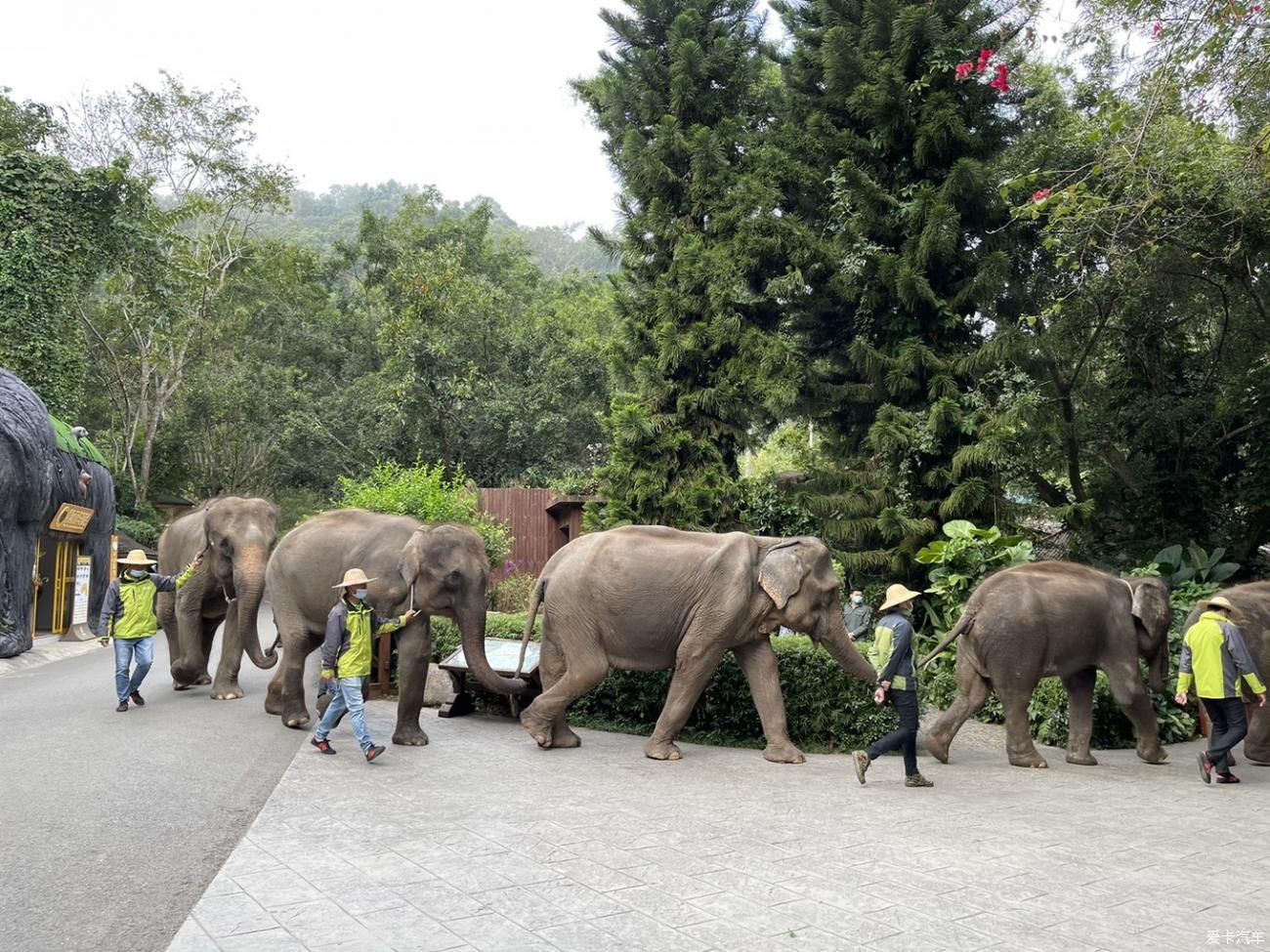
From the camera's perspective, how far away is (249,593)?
1139 centimetres

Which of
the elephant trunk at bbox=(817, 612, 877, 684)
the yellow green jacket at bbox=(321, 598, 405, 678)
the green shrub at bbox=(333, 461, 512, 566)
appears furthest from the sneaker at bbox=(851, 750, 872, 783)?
the green shrub at bbox=(333, 461, 512, 566)

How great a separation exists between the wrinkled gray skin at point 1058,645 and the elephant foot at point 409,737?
4597mm

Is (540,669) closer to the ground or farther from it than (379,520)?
closer to the ground

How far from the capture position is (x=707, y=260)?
1666 centimetres

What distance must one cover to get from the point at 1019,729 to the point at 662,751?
3.16 meters

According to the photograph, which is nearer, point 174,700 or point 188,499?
point 174,700

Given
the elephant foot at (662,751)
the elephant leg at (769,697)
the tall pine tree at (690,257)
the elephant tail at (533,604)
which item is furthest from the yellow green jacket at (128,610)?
the tall pine tree at (690,257)

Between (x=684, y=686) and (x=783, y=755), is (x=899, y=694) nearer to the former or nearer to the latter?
(x=783, y=755)

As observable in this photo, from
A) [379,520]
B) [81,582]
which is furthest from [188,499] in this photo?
[379,520]

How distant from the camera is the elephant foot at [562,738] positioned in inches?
362

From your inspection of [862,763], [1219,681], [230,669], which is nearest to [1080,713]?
[1219,681]

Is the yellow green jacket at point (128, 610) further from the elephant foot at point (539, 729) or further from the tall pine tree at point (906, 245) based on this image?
the tall pine tree at point (906, 245)

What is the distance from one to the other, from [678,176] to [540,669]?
10817 millimetres

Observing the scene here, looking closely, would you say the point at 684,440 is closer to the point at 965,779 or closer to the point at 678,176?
the point at 678,176
